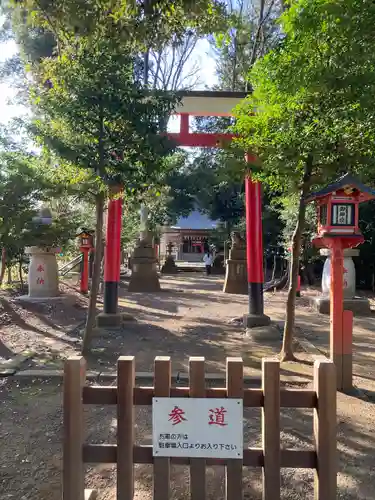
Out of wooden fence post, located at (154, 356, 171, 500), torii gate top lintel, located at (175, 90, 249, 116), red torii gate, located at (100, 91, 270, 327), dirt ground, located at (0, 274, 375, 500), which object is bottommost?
dirt ground, located at (0, 274, 375, 500)

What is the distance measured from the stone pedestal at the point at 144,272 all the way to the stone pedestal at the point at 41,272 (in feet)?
13.9

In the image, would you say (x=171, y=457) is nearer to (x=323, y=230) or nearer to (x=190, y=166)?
(x=323, y=230)

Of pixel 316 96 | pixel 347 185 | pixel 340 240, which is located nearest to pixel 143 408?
pixel 340 240

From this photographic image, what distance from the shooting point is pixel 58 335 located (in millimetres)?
7230

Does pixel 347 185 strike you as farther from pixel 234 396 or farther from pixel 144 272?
pixel 144 272

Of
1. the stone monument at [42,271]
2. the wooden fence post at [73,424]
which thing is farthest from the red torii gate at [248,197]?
the wooden fence post at [73,424]

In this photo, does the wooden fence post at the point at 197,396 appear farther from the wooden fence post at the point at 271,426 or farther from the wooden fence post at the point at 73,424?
the wooden fence post at the point at 73,424

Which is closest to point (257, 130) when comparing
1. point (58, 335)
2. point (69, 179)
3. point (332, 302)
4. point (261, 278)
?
point (332, 302)

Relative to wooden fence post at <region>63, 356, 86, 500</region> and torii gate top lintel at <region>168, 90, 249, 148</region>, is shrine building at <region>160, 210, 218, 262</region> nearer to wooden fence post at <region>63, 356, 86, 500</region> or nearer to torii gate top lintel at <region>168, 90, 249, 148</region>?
torii gate top lintel at <region>168, 90, 249, 148</region>

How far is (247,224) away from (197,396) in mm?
6106

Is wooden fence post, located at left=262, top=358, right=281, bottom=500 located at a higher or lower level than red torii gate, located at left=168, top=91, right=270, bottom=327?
lower

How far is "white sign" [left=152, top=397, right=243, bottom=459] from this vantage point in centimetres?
211

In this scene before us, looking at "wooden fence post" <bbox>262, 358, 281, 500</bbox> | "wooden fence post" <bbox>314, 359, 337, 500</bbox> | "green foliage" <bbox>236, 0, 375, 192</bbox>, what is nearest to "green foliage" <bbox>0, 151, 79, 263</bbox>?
"green foliage" <bbox>236, 0, 375, 192</bbox>

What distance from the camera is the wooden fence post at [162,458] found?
215cm
